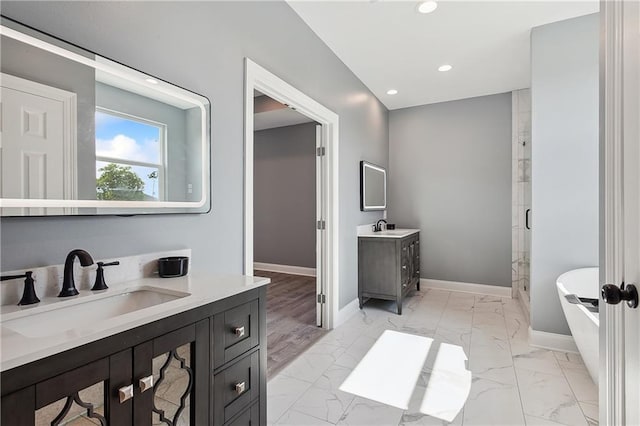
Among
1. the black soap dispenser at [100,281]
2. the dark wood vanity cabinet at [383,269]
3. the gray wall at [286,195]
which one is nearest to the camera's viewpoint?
the black soap dispenser at [100,281]

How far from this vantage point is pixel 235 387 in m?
1.18

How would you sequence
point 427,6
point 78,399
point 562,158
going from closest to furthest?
point 78,399, point 427,6, point 562,158

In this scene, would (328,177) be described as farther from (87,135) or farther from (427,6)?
(87,135)

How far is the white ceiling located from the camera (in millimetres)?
2467

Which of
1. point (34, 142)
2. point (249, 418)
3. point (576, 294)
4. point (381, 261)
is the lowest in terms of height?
point (249, 418)

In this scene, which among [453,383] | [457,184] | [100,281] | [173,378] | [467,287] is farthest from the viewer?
[457,184]

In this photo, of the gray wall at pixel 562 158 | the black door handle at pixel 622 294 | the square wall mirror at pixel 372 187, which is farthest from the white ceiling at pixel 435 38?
the black door handle at pixel 622 294

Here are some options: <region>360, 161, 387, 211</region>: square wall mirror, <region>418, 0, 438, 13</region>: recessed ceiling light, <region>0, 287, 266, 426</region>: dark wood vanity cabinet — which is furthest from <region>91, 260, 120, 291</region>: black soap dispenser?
<region>360, 161, 387, 211</region>: square wall mirror

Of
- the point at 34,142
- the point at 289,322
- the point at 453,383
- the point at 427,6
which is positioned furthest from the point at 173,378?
the point at 427,6

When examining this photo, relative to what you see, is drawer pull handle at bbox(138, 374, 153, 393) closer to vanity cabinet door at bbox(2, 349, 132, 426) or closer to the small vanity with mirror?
vanity cabinet door at bbox(2, 349, 132, 426)

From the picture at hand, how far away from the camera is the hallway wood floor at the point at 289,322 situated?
2.56 metres

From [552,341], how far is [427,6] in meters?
2.93

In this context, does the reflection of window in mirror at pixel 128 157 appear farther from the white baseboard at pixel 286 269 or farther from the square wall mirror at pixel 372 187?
the white baseboard at pixel 286 269

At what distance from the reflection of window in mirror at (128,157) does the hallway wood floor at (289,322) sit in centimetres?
157
